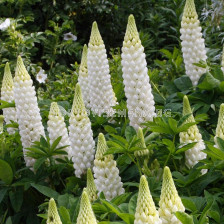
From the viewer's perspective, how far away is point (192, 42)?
10.5 ft

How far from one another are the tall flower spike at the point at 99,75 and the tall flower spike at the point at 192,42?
0.57 meters

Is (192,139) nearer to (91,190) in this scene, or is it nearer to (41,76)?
(91,190)

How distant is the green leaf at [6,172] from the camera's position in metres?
2.66

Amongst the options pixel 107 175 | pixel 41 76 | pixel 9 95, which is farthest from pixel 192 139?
pixel 41 76

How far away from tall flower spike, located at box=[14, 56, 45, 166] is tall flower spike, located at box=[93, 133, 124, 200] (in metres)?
0.68

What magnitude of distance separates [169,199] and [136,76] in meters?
1.25

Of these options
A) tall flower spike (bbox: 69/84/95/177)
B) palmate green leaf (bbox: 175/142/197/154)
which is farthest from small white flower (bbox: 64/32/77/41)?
palmate green leaf (bbox: 175/142/197/154)

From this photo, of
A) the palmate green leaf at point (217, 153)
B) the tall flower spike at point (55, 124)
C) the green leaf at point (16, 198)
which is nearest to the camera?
the palmate green leaf at point (217, 153)

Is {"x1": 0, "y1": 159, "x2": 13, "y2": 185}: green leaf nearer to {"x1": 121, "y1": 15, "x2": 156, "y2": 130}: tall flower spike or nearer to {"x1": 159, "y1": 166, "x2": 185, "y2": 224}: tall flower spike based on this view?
{"x1": 121, "y1": 15, "x2": 156, "y2": 130}: tall flower spike

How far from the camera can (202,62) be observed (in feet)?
10.3

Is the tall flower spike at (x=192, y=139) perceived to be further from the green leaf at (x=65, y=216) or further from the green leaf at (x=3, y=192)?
the green leaf at (x=3, y=192)

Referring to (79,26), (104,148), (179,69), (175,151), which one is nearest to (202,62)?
(179,69)

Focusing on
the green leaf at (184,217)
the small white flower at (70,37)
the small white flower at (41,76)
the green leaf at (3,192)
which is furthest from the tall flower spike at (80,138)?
the small white flower at (70,37)

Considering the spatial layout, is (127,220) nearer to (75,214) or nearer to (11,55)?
(75,214)
